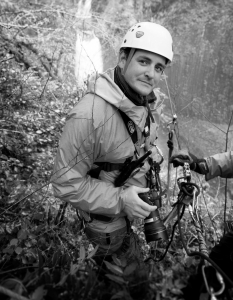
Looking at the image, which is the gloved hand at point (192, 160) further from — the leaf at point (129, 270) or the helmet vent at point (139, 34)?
the leaf at point (129, 270)

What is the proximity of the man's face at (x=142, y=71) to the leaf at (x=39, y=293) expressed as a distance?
5.79 ft

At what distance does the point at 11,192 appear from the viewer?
3.00 meters

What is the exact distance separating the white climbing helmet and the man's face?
0.17 ft

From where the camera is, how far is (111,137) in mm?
2139

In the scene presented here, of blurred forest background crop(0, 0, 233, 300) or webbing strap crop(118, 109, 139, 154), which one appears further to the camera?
webbing strap crop(118, 109, 139, 154)

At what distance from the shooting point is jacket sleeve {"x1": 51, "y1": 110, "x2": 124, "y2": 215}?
2.02 metres

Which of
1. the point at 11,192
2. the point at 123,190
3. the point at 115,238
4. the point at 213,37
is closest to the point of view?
the point at 123,190

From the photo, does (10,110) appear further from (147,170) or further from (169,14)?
(169,14)

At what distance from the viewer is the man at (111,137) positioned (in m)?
2.05

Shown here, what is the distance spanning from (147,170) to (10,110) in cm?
261

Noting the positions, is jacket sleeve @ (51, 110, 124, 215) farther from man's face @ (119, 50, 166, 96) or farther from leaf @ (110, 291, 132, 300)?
leaf @ (110, 291, 132, 300)

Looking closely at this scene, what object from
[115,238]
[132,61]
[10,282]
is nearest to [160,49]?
[132,61]

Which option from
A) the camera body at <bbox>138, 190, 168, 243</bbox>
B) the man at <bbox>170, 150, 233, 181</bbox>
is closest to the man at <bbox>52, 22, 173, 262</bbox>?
the camera body at <bbox>138, 190, 168, 243</bbox>

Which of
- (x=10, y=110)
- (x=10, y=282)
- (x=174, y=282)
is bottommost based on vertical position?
(x=10, y=110)
